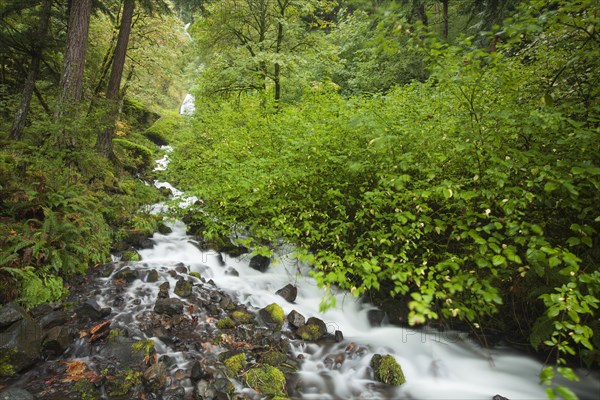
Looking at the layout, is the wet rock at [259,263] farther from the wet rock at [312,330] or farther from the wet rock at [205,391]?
the wet rock at [205,391]

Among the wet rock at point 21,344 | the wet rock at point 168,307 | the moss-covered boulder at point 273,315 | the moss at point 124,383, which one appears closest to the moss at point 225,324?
the moss-covered boulder at point 273,315

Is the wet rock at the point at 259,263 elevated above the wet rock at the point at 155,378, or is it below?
above

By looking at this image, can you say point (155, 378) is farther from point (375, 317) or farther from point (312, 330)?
point (375, 317)

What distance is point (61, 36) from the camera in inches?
361

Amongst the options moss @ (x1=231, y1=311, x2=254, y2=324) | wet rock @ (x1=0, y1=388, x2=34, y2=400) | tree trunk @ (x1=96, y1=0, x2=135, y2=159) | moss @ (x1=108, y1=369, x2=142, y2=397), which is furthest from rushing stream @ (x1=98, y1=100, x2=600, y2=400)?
tree trunk @ (x1=96, y1=0, x2=135, y2=159)

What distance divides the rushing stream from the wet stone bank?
7 cm

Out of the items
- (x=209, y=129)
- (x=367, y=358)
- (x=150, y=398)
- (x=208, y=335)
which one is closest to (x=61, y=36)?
(x=209, y=129)

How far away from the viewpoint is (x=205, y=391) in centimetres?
386

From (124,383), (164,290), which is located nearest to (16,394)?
(124,383)

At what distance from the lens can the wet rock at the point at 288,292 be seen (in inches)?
250

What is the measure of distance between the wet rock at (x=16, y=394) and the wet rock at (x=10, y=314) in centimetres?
85

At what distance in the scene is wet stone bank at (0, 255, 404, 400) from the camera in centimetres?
378

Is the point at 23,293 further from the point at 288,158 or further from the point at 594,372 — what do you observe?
the point at 594,372

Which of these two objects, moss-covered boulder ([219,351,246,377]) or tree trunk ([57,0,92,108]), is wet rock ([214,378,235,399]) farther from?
tree trunk ([57,0,92,108])
